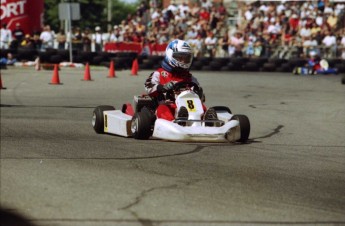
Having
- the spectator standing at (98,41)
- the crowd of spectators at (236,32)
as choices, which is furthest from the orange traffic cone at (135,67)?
the spectator standing at (98,41)

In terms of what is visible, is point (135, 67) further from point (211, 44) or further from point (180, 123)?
point (180, 123)

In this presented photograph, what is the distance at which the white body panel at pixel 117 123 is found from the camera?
11102 mm

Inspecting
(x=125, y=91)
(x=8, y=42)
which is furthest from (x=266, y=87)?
(x=8, y=42)

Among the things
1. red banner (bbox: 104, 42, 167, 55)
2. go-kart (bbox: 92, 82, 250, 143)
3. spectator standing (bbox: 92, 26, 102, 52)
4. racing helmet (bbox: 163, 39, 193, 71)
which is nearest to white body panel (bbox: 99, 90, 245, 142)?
go-kart (bbox: 92, 82, 250, 143)

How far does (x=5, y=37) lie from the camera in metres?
33.6

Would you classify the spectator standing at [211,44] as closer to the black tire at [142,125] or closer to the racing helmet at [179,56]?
the racing helmet at [179,56]

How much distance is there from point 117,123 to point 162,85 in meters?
0.71

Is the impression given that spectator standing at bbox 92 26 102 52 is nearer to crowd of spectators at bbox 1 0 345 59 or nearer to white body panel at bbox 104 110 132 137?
crowd of spectators at bbox 1 0 345 59

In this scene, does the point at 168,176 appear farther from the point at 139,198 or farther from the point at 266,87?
the point at 266,87

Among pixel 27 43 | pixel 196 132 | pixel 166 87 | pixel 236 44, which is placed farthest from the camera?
pixel 27 43

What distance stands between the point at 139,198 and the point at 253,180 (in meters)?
1.36

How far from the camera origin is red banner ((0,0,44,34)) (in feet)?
Answer: 116

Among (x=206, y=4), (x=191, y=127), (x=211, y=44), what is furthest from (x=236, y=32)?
(x=191, y=127)

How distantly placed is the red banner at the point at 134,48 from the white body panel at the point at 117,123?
22546mm
